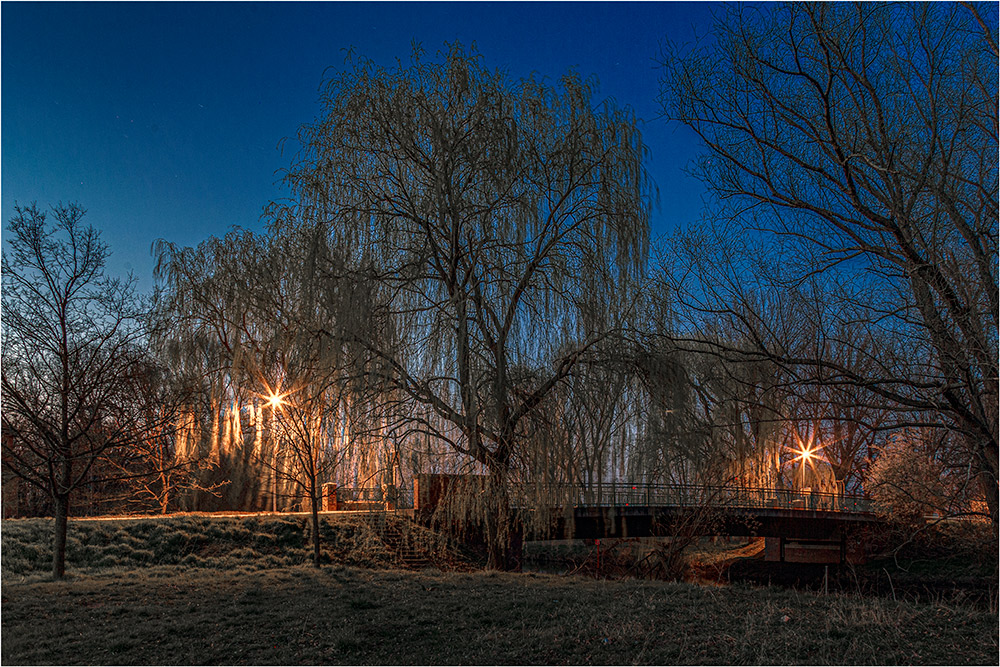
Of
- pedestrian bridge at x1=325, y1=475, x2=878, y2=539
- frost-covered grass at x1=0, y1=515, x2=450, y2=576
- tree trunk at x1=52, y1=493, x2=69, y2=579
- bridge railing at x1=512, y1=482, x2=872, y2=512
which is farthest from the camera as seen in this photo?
frost-covered grass at x1=0, y1=515, x2=450, y2=576

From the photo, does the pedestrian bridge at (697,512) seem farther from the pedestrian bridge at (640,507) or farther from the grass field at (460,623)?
the grass field at (460,623)

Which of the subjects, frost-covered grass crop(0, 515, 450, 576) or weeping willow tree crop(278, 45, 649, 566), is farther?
frost-covered grass crop(0, 515, 450, 576)

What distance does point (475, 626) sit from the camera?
7.87 meters

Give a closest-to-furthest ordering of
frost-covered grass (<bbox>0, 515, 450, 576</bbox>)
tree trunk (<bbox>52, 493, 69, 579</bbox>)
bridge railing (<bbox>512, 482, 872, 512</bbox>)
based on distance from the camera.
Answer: bridge railing (<bbox>512, 482, 872, 512</bbox>), tree trunk (<bbox>52, 493, 69, 579</bbox>), frost-covered grass (<bbox>0, 515, 450, 576</bbox>)

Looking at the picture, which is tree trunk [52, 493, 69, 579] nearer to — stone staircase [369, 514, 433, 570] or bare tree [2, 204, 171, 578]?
bare tree [2, 204, 171, 578]

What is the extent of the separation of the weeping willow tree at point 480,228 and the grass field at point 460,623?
180cm

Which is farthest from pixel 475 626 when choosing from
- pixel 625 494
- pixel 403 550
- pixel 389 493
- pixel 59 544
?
pixel 403 550

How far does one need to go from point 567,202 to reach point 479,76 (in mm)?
2246

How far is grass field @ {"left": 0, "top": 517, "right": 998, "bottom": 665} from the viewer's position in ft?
22.0

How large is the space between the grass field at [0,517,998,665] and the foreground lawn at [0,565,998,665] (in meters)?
0.02

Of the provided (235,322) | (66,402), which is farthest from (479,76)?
(66,402)

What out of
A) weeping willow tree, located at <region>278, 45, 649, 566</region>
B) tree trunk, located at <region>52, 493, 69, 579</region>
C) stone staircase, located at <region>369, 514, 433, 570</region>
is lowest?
stone staircase, located at <region>369, 514, 433, 570</region>

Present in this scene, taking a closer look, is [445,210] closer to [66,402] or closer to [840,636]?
[66,402]

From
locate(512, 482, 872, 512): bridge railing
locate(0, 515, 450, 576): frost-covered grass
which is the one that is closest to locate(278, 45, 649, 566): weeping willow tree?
locate(512, 482, 872, 512): bridge railing
